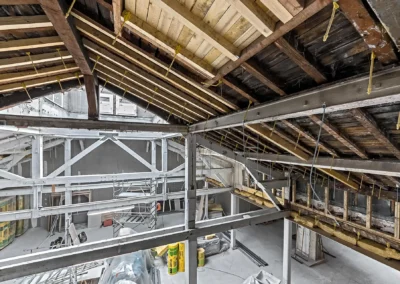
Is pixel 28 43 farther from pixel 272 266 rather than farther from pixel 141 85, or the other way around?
pixel 272 266

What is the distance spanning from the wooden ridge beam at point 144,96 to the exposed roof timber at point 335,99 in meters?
1.40

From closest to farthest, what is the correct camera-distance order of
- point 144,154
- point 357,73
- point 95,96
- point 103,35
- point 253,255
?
point 357,73
point 103,35
point 95,96
point 253,255
point 144,154

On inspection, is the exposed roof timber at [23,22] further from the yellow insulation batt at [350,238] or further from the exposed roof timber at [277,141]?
the yellow insulation batt at [350,238]

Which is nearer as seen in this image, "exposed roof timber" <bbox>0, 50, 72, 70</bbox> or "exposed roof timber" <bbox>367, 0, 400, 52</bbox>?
"exposed roof timber" <bbox>367, 0, 400, 52</bbox>

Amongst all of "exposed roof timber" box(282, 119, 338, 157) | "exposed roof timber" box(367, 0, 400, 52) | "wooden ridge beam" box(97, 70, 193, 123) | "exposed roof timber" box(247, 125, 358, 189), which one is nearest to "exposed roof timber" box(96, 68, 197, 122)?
"wooden ridge beam" box(97, 70, 193, 123)

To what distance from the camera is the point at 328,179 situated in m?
4.09

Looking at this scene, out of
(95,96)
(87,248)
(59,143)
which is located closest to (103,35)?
(95,96)

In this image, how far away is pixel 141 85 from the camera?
2641mm

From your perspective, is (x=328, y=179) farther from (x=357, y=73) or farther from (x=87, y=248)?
(x=87, y=248)

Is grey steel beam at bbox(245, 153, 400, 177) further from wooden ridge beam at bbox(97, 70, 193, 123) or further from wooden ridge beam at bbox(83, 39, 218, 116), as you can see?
wooden ridge beam at bbox(97, 70, 193, 123)

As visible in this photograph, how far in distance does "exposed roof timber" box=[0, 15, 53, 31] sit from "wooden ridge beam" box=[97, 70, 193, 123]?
1311 millimetres

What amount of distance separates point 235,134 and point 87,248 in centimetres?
274

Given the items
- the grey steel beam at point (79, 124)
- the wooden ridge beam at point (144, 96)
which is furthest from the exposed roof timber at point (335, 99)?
the grey steel beam at point (79, 124)

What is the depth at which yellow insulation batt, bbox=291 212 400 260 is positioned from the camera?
327 centimetres
